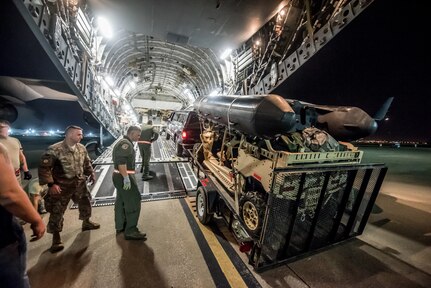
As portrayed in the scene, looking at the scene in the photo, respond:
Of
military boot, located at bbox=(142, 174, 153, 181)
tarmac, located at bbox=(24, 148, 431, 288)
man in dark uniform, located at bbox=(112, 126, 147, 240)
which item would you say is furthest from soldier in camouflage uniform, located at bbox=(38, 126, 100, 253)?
military boot, located at bbox=(142, 174, 153, 181)

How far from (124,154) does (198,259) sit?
218cm

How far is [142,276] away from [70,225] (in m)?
2.22

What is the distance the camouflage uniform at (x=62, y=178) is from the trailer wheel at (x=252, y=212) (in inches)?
118

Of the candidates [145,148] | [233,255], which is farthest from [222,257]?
[145,148]

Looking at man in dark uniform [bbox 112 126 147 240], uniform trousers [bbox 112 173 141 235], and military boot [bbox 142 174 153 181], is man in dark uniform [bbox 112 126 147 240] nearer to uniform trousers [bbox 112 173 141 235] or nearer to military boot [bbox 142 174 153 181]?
uniform trousers [bbox 112 173 141 235]

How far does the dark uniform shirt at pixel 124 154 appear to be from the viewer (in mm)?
3285

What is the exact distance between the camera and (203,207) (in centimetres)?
393

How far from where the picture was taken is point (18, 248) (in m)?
1.55

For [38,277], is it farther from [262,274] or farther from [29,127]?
[29,127]

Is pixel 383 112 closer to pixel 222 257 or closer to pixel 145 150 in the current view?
pixel 222 257

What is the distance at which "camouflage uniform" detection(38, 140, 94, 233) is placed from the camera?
10.0 ft

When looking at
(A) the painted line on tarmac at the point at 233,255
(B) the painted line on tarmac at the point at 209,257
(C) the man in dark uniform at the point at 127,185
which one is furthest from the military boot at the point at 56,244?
(A) the painted line on tarmac at the point at 233,255

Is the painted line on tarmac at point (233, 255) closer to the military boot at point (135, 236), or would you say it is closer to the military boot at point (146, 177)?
the military boot at point (135, 236)

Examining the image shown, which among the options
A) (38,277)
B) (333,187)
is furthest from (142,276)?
(333,187)
